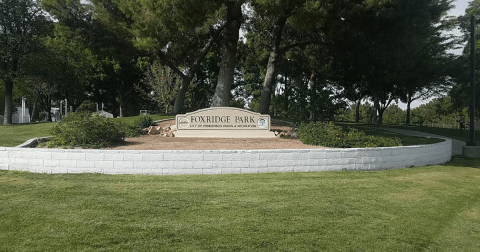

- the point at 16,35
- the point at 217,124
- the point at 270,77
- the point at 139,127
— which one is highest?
the point at 16,35

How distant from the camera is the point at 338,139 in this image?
10.6 meters

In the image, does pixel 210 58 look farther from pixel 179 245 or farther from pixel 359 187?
pixel 179 245

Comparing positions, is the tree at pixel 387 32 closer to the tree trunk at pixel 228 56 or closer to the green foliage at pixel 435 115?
the tree trunk at pixel 228 56

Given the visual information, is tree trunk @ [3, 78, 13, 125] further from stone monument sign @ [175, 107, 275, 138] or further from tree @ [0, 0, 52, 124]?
stone monument sign @ [175, 107, 275, 138]

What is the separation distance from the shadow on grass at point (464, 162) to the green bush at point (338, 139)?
6.17ft

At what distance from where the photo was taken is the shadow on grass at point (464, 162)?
11.0 meters

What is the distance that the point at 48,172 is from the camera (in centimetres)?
806

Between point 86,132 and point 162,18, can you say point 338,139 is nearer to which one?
point 86,132

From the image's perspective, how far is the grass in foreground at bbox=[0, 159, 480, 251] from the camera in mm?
4328

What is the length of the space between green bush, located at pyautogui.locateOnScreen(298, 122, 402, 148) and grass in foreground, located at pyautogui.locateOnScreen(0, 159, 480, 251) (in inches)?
97.6

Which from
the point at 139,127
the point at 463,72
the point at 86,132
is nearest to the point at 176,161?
the point at 86,132

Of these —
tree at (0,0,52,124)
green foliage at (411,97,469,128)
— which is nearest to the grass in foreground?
tree at (0,0,52,124)

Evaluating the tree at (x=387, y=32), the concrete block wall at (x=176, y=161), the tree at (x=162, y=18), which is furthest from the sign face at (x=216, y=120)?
the tree at (x=387, y=32)

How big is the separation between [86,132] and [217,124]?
4.45m
